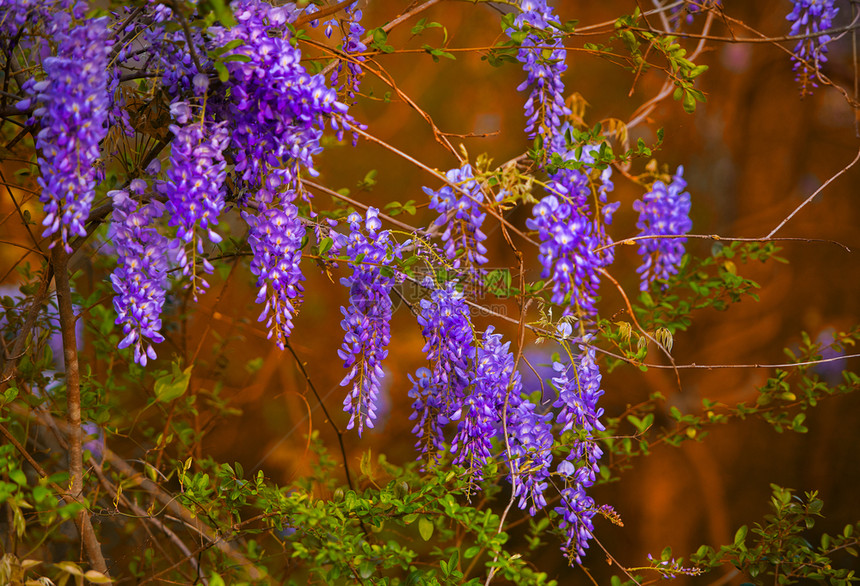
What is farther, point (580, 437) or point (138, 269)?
point (580, 437)

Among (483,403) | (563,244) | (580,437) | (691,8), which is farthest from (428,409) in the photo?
(691,8)

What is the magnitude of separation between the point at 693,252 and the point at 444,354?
1250 mm

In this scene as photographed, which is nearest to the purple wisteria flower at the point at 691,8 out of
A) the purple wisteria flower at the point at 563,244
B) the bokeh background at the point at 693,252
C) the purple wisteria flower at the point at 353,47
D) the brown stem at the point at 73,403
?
the bokeh background at the point at 693,252

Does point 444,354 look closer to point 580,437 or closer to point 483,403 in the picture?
point 483,403

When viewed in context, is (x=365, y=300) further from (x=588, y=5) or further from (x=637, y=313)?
(x=588, y=5)

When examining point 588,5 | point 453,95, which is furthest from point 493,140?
point 588,5

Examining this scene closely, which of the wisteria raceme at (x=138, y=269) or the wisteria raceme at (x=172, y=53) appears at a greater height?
the wisteria raceme at (x=172, y=53)

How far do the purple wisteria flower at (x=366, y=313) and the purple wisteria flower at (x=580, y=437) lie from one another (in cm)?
29

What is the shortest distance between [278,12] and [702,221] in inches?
62.0

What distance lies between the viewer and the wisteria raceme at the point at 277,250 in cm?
82

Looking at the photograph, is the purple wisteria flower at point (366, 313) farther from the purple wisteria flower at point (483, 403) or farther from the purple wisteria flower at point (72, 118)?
the purple wisteria flower at point (72, 118)

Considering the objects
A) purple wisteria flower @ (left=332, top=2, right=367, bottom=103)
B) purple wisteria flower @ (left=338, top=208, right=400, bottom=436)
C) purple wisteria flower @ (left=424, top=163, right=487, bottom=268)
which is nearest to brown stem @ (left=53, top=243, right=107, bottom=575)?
purple wisteria flower @ (left=338, top=208, right=400, bottom=436)

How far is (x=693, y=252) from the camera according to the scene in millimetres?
1986

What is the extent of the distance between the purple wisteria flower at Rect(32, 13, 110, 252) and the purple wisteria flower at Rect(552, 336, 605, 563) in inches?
27.5
